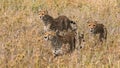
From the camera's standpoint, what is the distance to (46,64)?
658 centimetres

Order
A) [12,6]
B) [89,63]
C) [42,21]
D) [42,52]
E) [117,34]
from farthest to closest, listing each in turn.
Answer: [12,6] → [42,21] → [117,34] → [42,52] → [89,63]

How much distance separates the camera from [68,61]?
6648 millimetres

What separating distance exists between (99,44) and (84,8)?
2.40 m

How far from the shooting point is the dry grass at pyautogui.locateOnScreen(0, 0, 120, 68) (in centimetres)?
650

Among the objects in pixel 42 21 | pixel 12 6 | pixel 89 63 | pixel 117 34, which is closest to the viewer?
pixel 89 63

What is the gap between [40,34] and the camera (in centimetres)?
801

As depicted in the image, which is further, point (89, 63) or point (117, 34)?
point (117, 34)

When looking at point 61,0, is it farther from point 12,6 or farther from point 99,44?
point 99,44

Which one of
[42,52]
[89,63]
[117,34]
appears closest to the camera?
[89,63]

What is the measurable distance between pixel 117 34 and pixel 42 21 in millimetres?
1599

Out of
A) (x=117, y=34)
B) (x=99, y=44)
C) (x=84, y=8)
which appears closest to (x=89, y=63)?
(x=99, y=44)

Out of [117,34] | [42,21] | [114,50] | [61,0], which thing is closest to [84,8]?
[61,0]

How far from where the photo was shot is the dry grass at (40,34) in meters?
6.50

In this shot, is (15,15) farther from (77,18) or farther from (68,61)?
(68,61)
